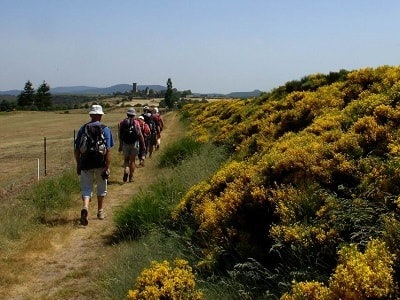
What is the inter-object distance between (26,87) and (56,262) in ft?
379

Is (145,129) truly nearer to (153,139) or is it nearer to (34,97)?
(153,139)

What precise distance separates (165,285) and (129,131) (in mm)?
8275

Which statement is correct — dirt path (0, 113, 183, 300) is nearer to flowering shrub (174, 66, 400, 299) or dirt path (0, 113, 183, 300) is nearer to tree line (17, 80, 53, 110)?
flowering shrub (174, 66, 400, 299)

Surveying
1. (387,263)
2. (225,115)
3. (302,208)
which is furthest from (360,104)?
(225,115)

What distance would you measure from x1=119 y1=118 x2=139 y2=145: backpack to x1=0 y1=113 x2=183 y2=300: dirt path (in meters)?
2.82

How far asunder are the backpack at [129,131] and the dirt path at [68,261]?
111 inches

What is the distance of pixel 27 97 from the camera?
114688 millimetres

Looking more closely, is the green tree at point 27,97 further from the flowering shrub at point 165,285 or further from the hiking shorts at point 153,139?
the flowering shrub at point 165,285

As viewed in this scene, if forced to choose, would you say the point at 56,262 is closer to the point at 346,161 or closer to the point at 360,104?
the point at 346,161

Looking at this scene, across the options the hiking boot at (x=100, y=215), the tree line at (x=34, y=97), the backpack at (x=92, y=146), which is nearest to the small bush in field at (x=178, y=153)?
the hiking boot at (x=100, y=215)

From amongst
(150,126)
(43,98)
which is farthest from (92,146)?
(43,98)

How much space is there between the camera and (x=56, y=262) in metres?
6.73

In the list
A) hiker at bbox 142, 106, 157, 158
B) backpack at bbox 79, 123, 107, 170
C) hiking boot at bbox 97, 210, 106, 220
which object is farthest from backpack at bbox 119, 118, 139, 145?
hiker at bbox 142, 106, 157, 158

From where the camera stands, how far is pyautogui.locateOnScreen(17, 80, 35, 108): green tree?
115 meters
